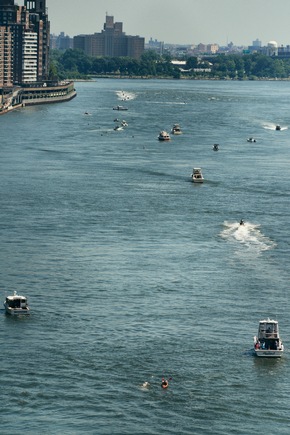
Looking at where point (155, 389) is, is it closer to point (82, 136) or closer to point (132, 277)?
point (132, 277)

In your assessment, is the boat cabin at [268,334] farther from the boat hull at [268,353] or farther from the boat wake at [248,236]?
the boat wake at [248,236]

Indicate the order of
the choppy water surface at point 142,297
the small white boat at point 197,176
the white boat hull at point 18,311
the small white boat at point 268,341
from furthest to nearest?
the small white boat at point 197,176, the white boat hull at point 18,311, the small white boat at point 268,341, the choppy water surface at point 142,297

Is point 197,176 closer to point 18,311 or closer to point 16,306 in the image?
point 16,306

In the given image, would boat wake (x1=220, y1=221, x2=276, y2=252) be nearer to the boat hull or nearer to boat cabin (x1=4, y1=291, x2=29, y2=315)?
boat cabin (x1=4, y1=291, x2=29, y2=315)

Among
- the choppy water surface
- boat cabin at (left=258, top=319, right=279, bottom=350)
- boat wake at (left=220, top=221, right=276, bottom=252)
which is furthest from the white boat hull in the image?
boat wake at (left=220, top=221, right=276, bottom=252)

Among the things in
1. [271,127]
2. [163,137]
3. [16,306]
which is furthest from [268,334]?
[271,127]

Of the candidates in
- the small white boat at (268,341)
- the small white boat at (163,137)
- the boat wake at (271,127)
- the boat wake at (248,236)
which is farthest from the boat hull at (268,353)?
the boat wake at (271,127)
